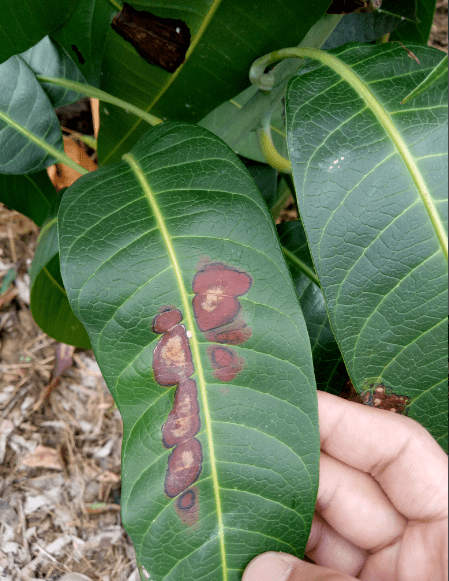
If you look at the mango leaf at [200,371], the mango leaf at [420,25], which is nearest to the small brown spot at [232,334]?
the mango leaf at [200,371]

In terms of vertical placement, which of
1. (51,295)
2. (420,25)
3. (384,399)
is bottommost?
(384,399)

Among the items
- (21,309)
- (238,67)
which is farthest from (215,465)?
(21,309)

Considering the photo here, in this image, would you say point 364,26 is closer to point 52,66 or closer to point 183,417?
point 52,66

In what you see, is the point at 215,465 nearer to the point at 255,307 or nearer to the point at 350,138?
the point at 255,307

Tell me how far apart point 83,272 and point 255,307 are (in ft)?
0.73

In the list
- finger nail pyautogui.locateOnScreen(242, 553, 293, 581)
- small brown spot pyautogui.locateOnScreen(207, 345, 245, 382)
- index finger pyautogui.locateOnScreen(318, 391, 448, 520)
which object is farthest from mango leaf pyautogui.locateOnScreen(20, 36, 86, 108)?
finger nail pyautogui.locateOnScreen(242, 553, 293, 581)

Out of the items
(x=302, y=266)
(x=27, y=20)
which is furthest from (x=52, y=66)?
(x=302, y=266)

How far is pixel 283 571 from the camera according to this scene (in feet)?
2.07

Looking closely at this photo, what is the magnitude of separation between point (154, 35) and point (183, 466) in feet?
2.26

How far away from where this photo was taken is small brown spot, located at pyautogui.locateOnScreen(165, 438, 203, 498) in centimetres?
60

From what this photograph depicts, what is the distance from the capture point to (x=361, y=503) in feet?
2.56

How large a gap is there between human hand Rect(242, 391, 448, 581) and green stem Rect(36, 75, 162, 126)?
0.56 m

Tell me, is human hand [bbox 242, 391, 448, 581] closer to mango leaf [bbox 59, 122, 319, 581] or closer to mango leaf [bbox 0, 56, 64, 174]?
mango leaf [bbox 59, 122, 319, 581]

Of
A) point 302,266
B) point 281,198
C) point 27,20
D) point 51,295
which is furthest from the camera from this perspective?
point 281,198
